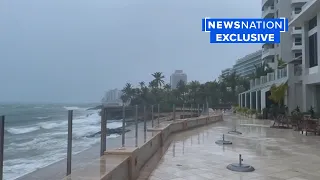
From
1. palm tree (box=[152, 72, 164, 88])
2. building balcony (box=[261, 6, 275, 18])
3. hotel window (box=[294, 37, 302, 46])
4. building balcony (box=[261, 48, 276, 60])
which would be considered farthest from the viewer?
palm tree (box=[152, 72, 164, 88])

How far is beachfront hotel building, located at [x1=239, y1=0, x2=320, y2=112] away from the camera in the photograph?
896 inches

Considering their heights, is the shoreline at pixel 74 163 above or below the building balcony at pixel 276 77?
below

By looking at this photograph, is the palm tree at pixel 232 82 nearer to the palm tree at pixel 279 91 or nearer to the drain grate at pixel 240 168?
the palm tree at pixel 279 91

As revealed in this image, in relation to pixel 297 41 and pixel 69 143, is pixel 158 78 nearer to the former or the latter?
pixel 297 41

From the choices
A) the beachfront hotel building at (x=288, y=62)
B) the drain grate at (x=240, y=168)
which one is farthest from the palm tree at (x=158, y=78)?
the drain grate at (x=240, y=168)

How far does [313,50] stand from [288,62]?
804 centimetres

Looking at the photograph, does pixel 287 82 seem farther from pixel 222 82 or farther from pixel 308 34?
pixel 222 82

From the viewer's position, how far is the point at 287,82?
76.7ft

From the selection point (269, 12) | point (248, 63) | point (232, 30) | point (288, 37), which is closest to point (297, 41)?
point (288, 37)

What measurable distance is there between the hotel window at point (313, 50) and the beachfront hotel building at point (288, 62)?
38cm

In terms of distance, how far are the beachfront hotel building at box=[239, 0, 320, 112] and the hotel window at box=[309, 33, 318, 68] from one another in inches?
15.0

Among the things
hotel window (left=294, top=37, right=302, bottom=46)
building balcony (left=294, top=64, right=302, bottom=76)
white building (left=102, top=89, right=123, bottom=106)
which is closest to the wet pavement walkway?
white building (left=102, top=89, right=123, bottom=106)

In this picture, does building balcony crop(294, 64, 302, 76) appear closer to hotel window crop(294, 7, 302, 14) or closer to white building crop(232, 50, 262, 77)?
hotel window crop(294, 7, 302, 14)

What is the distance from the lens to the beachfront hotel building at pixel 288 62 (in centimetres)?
2275
